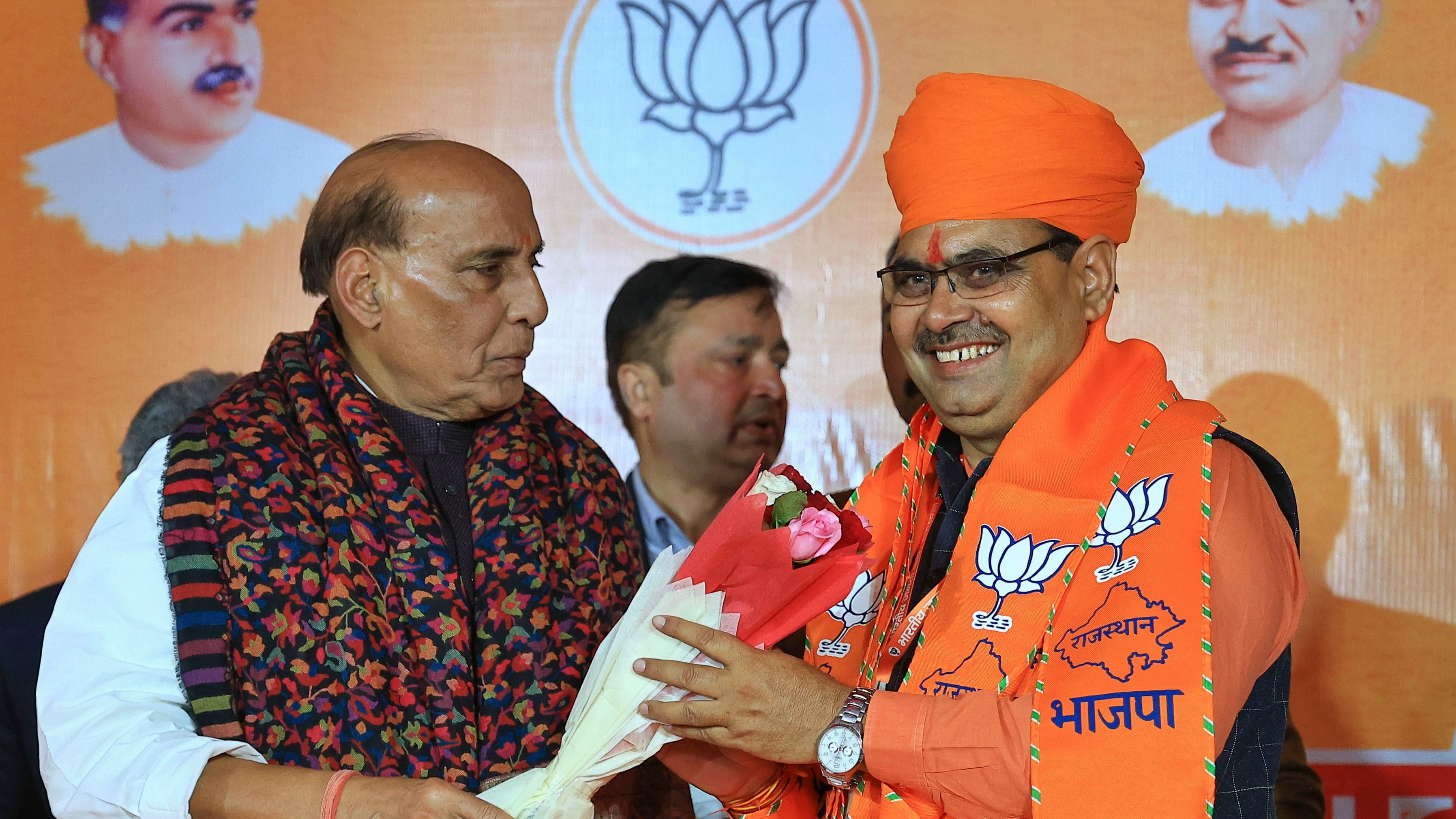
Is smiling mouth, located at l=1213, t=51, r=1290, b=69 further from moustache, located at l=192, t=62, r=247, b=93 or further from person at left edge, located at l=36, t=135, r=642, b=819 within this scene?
moustache, located at l=192, t=62, r=247, b=93

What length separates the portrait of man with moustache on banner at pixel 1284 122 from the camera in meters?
3.49

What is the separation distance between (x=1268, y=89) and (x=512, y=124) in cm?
208

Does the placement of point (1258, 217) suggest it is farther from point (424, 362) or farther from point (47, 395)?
point (47, 395)

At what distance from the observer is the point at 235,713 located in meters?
1.95

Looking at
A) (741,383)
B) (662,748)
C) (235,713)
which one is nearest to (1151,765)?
(662,748)

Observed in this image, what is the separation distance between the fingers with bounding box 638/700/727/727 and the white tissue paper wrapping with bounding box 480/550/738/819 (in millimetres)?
20

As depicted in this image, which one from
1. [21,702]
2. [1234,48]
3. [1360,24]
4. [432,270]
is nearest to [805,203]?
[1234,48]

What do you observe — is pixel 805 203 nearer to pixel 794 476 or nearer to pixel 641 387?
pixel 641 387

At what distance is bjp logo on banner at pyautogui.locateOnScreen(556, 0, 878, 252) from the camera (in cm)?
366

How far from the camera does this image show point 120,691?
6.23 ft

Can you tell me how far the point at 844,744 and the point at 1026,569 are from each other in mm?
398

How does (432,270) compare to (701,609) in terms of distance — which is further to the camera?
(432,270)

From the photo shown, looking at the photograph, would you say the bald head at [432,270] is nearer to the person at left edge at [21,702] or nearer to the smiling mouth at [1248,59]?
the person at left edge at [21,702]

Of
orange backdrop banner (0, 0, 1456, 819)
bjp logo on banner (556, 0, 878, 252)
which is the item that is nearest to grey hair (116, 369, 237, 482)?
orange backdrop banner (0, 0, 1456, 819)
